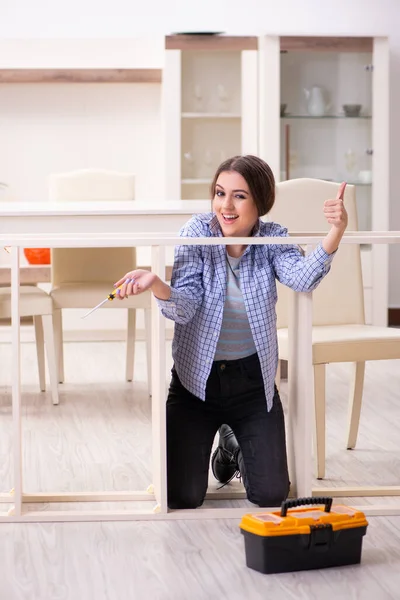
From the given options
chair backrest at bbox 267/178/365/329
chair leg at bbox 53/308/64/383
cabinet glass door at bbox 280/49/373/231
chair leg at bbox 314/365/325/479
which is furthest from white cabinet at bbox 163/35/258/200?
chair leg at bbox 314/365/325/479

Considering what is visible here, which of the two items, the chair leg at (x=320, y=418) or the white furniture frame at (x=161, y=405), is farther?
Result: the chair leg at (x=320, y=418)

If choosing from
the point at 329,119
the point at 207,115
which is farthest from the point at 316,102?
the point at 207,115

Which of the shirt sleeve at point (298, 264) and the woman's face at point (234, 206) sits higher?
the woman's face at point (234, 206)

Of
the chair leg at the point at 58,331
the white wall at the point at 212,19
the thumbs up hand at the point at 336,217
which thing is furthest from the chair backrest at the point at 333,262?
the white wall at the point at 212,19

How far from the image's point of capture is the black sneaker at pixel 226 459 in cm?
246

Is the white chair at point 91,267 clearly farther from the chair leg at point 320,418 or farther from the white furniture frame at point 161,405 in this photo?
the white furniture frame at point 161,405

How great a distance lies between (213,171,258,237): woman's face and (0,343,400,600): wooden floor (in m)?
0.66

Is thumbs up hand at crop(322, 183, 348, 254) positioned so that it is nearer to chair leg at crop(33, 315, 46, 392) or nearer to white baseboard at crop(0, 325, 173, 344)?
chair leg at crop(33, 315, 46, 392)

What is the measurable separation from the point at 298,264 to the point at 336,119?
322 cm

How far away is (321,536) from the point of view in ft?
6.21

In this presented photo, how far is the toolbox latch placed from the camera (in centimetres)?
189

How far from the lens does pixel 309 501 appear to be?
195 cm

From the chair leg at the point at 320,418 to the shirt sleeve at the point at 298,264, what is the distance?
398mm

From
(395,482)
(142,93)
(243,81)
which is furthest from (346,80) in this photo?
(395,482)
